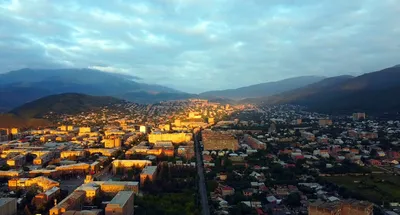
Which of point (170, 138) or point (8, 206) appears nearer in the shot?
point (8, 206)

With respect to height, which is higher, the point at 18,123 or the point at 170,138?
the point at 18,123

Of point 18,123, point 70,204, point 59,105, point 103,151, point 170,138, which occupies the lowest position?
point 70,204

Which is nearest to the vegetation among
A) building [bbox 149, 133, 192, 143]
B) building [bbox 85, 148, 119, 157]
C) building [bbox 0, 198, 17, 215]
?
building [bbox 0, 198, 17, 215]

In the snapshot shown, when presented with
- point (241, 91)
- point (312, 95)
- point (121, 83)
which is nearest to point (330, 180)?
point (312, 95)

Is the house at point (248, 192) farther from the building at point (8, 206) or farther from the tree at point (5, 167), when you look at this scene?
the tree at point (5, 167)

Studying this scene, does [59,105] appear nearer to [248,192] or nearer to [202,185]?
[202,185]

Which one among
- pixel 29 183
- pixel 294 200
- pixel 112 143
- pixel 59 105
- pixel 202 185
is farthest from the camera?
pixel 59 105

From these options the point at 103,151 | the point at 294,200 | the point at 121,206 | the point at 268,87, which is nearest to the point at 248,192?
the point at 294,200

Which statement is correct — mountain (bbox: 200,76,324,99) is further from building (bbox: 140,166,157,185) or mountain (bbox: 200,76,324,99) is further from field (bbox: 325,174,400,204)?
building (bbox: 140,166,157,185)
